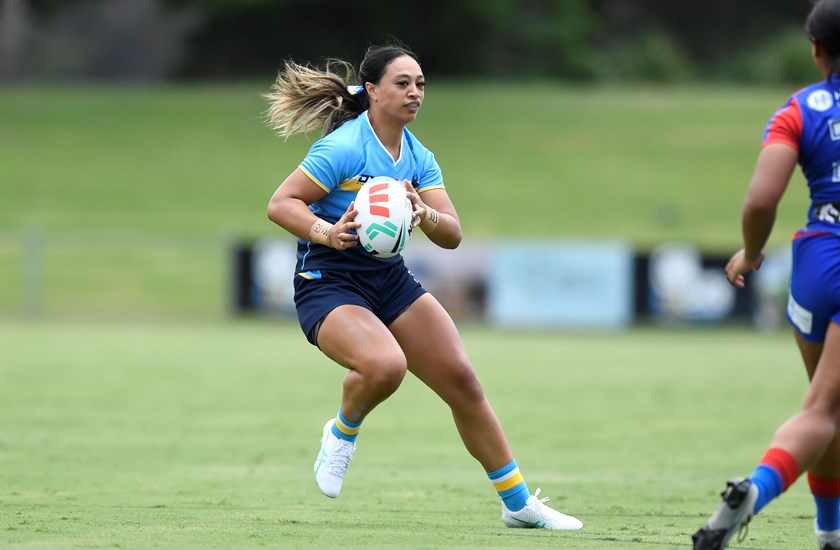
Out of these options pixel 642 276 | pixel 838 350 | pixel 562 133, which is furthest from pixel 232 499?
pixel 562 133

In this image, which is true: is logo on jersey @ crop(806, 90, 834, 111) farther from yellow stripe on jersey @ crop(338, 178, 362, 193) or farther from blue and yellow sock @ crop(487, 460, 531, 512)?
blue and yellow sock @ crop(487, 460, 531, 512)

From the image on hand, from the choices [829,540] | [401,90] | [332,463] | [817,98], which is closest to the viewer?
[817,98]

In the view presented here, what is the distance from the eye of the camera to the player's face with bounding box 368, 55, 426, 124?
6.67 meters

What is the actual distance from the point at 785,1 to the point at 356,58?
21.2 m

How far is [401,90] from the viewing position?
263 inches

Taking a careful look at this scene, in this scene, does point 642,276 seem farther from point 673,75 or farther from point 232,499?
point 673,75

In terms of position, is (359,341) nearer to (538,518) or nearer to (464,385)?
(464,385)

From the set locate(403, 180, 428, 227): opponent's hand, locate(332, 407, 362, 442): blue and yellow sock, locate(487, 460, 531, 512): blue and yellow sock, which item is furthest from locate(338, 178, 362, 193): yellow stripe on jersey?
locate(487, 460, 531, 512): blue and yellow sock

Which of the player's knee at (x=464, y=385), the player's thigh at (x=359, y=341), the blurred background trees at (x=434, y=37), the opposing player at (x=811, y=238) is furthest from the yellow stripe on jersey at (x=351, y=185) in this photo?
the blurred background trees at (x=434, y=37)

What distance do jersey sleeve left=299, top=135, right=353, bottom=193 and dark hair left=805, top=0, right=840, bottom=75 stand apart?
2348mm

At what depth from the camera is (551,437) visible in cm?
1145

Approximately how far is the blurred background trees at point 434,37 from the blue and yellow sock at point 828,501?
4160 centimetres

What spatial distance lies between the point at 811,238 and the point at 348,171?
2354 millimetres

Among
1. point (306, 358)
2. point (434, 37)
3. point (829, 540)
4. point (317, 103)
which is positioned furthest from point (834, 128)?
point (434, 37)
